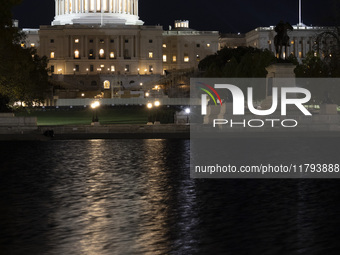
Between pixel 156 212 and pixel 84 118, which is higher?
pixel 84 118

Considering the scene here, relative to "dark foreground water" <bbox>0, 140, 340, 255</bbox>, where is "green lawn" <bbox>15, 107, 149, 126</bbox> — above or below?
above

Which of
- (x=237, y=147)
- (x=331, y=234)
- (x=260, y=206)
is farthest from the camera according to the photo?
(x=237, y=147)

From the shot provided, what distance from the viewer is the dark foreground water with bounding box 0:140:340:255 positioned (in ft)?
43.6

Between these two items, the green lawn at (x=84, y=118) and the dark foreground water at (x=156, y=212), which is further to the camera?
the green lawn at (x=84, y=118)

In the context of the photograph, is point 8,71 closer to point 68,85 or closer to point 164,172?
point 164,172

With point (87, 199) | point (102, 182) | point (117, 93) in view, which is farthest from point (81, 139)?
point (117, 93)

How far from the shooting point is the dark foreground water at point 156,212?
13.3 m

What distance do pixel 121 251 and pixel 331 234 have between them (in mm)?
4188

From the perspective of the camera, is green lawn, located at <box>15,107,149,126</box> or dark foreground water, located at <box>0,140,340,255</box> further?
green lawn, located at <box>15,107,149,126</box>

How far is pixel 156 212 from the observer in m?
16.6

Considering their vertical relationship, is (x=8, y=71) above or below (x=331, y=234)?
above

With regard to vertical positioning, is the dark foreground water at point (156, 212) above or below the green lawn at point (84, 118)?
below

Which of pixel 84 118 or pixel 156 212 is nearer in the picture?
pixel 156 212

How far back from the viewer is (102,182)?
21.8 metres
